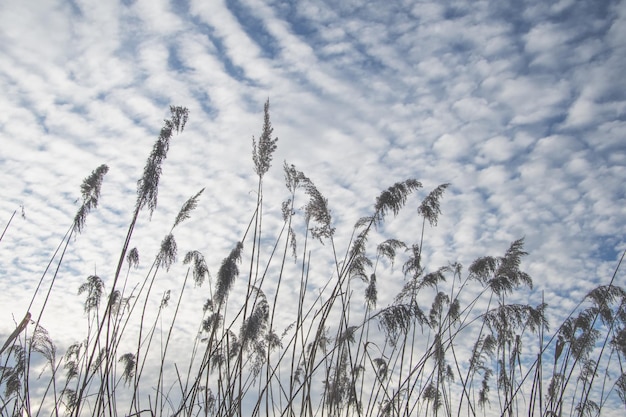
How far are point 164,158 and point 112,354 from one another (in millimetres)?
1856

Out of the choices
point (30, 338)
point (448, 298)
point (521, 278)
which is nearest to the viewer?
point (30, 338)

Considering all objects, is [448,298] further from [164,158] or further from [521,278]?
[164,158]

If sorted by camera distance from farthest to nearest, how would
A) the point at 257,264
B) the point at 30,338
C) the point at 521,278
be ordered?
1. the point at 521,278
2. the point at 257,264
3. the point at 30,338

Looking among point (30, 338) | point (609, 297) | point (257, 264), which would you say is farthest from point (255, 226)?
point (609, 297)

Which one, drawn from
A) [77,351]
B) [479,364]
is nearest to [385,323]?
[479,364]

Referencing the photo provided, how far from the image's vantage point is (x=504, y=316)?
4.30m

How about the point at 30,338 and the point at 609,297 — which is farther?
the point at 609,297

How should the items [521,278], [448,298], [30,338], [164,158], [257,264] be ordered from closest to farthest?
1. [164,158]
2. [30,338]
3. [257,264]
4. [521,278]
5. [448,298]

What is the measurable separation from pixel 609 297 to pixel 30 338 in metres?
5.29

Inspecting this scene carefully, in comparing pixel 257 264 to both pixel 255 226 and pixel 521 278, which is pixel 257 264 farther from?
pixel 521 278

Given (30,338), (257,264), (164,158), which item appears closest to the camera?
(164,158)

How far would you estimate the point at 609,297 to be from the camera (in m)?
4.23

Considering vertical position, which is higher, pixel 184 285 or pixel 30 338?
pixel 184 285

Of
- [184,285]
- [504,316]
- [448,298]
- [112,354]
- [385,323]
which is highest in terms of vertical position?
[448,298]
